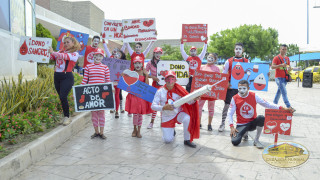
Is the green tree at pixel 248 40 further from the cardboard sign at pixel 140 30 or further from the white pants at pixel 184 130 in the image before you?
the white pants at pixel 184 130

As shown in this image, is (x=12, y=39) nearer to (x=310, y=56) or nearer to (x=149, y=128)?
(x=149, y=128)

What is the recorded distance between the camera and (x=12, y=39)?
839 cm

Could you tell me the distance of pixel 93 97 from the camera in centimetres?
571

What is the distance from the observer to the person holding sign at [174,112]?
5434 mm

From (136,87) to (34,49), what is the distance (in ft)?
7.29

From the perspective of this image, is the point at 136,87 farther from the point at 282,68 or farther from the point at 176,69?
the point at 282,68

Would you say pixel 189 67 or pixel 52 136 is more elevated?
pixel 189 67

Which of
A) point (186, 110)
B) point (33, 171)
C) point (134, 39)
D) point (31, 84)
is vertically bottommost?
point (33, 171)

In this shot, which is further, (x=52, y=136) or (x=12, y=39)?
(x=12, y=39)

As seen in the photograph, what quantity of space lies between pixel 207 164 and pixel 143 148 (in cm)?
136

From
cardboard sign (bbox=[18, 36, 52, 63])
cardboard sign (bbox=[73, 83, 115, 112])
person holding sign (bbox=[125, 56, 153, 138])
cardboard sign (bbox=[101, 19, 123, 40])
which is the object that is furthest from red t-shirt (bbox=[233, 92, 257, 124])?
cardboard sign (bbox=[101, 19, 123, 40])

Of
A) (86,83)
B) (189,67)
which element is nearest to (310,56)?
(189,67)

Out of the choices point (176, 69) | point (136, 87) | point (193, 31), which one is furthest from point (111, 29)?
point (136, 87)

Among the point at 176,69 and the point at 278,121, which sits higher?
the point at 176,69
